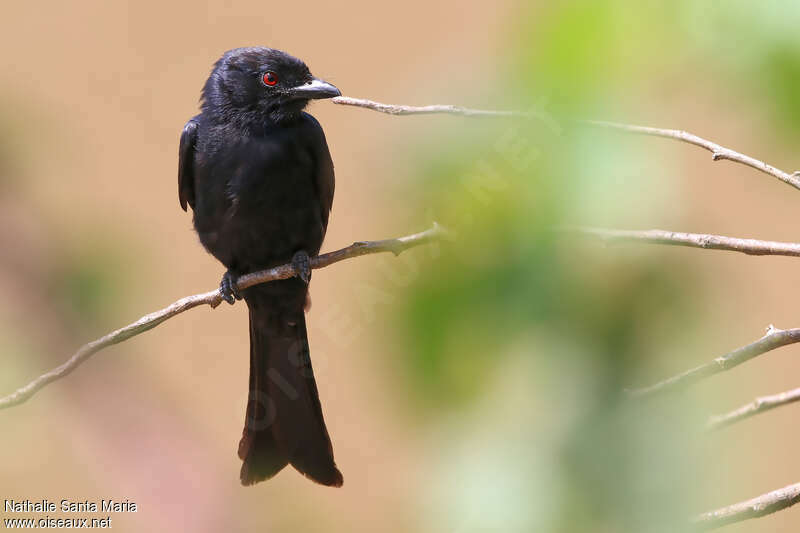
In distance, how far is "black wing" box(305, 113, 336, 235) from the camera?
456 centimetres

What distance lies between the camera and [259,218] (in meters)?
4.41

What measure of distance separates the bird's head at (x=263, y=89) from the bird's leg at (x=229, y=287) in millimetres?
789

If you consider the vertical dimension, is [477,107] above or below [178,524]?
above

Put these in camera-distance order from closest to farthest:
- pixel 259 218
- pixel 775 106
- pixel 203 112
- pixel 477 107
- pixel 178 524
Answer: pixel 178 524, pixel 775 106, pixel 477 107, pixel 259 218, pixel 203 112

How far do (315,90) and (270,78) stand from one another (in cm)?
29

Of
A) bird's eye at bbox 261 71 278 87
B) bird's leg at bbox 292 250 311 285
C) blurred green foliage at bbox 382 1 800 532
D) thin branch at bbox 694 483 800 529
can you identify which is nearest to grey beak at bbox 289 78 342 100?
bird's eye at bbox 261 71 278 87

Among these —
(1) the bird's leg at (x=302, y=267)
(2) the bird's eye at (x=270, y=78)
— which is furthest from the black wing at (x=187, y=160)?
(1) the bird's leg at (x=302, y=267)

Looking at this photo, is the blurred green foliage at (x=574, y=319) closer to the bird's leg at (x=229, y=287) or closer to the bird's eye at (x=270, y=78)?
the bird's leg at (x=229, y=287)

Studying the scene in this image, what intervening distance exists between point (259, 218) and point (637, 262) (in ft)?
12.1

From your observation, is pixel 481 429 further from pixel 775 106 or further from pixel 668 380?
pixel 775 106

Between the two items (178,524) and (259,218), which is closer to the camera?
(178,524)

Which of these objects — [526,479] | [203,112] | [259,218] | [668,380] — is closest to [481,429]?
[526,479]

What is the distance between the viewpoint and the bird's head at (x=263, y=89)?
4.57 m

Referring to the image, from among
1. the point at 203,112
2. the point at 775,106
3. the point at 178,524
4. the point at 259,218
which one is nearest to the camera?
the point at 178,524
